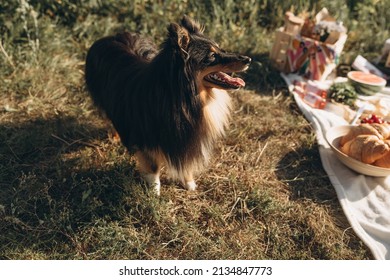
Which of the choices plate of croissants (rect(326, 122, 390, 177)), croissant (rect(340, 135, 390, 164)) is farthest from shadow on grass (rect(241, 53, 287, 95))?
croissant (rect(340, 135, 390, 164))

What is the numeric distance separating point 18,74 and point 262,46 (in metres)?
3.48

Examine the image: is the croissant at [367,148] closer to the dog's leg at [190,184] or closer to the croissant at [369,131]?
the croissant at [369,131]

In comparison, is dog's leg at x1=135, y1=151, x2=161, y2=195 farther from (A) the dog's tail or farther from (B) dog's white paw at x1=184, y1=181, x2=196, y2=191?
(A) the dog's tail

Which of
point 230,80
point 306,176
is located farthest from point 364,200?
point 230,80

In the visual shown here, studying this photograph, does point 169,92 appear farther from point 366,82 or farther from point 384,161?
point 366,82

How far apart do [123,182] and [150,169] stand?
324mm

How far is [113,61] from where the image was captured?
10.3ft

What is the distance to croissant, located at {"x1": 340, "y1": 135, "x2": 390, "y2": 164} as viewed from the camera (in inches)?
125

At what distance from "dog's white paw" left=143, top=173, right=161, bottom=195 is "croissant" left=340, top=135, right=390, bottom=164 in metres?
1.88

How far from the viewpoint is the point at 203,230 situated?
3.04 metres

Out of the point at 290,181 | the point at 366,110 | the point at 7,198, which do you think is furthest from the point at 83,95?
the point at 366,110

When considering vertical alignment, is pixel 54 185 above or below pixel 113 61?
below

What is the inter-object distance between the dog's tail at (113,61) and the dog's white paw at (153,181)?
77cm

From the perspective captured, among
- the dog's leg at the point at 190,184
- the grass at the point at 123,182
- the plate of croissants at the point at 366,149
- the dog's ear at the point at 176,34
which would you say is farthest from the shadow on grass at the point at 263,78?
the dog's ear at the point at 176,34
